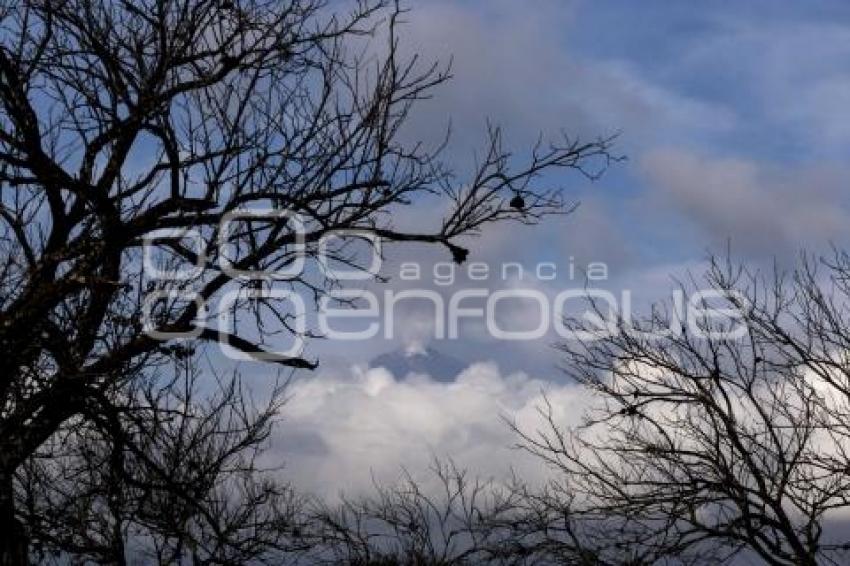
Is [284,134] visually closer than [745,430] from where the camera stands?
Yes

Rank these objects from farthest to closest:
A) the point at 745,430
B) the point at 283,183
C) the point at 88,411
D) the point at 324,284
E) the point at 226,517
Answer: the point at 226,517, the point at 745,430, the point at 324,284, the point at 283,183, the point at 88,411

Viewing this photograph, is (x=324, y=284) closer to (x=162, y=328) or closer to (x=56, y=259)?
(x=162, y=328)

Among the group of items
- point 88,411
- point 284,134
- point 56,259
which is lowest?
point 88,411

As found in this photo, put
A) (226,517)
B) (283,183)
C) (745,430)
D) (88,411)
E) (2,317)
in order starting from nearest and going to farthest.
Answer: (2,317)
(88,411)
(283,183)
(745,430)
(226,517)

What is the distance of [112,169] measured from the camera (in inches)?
319

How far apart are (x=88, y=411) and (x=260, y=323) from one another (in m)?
1.58

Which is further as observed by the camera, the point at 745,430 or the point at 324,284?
the point at 745,430

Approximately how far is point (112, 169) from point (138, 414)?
6.11 ft

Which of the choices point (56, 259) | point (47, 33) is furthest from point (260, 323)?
point (47, 33)

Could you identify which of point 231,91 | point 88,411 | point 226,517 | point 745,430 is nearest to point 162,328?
point 88,411

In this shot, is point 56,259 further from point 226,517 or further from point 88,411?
point 226,517

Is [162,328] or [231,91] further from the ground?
[231,91]

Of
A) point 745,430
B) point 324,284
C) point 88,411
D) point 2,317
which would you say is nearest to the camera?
point 2,317

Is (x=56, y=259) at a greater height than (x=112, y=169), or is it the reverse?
(x=112, y=169)
